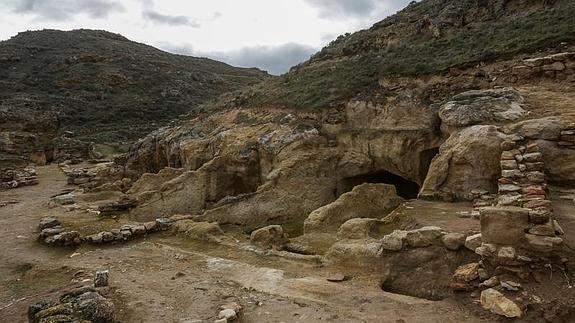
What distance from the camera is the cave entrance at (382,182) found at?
51.5 ft

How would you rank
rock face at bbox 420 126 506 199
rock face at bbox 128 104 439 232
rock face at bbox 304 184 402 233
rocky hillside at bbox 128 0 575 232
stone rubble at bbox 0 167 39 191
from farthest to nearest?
1. stone rubble at bbox 0 167 39 191
2. rock face at bbox 128 104 439 232
3. rock face at bbox 304 184 402 233
4. rocky hillside at bbox 128 0 575 232
5. rock face at bbox 420 126 506 199

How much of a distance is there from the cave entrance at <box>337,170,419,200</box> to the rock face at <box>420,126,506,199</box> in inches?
149

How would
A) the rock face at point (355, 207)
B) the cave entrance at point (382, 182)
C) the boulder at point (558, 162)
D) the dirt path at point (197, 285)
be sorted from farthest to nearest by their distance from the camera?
1. the cave entrance at point (382, 182)
2. the rock face at point (355, 207)
3. the boulder at point (558, 162)
4. the dirt path at point (197, 285)

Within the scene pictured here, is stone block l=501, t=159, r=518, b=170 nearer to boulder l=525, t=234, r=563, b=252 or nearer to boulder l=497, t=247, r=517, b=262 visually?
boulder l=525, t=234, r=563, b=252

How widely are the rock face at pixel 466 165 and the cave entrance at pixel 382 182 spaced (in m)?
3.79

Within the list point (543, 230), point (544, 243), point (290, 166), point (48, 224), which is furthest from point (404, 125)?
point (48, 224)

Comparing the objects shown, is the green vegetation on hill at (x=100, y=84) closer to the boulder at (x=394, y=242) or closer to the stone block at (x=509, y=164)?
the boulder at (x=394, y=242)

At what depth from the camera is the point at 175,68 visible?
2960 inches

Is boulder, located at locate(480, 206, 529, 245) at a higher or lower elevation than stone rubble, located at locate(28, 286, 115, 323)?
higher

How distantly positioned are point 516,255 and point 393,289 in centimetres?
240

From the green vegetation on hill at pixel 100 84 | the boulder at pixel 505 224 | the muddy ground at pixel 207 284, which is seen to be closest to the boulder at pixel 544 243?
the boulder at pixel 505 224

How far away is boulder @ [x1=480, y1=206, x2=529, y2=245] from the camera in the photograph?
280 inches

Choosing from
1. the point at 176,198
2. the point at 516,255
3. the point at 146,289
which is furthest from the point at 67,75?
the point at 516,255

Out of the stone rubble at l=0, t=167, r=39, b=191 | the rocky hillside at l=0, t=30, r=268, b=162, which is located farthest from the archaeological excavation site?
the rocky hillside at l=0, t=30, r=268, b=162
